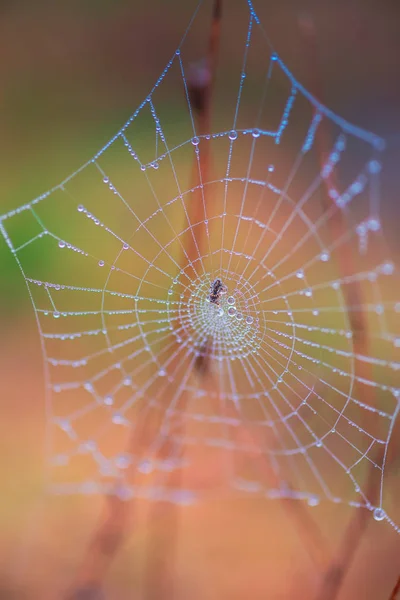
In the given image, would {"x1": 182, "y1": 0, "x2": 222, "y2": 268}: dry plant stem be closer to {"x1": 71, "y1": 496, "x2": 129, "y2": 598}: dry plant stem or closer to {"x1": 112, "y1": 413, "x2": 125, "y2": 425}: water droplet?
{"x1": 112, "y1": 413, "x2": 125, "y2": 425}: water droplet

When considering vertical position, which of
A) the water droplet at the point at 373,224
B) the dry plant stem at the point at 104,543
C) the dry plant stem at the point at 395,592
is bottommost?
the dry plant stem at the point at 104,543

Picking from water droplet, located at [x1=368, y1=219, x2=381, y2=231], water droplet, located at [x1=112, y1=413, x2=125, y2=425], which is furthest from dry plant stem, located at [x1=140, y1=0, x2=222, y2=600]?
water droplet, located at [x1=368, y1=219, x2=381, y2=231]

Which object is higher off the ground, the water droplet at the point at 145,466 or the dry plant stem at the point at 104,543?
the water droplet at the point at 145,466

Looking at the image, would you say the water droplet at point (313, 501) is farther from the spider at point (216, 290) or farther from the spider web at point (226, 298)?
the spider at point (216, 290)

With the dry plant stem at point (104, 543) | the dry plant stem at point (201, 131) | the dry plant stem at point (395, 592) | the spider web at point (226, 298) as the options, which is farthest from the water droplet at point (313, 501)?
the dry plant stem at point (201, 131)

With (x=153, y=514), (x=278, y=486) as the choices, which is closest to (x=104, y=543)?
(x=153, y=514)

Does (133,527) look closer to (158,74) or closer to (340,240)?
(340,240)
